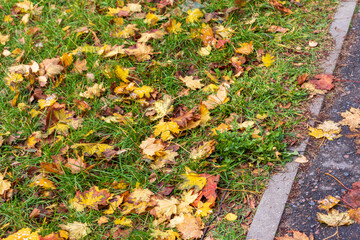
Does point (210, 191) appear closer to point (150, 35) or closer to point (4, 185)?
point (4, 185)

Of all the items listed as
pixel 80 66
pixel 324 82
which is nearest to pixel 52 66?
pixel 80 66

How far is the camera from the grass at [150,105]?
2.28 m

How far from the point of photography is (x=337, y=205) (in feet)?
6.74

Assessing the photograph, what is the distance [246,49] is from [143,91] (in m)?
0.94

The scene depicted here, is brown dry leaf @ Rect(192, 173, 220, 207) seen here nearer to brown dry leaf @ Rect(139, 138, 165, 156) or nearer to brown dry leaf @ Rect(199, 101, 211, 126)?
brown dry leaf @ Rect(139, 138, 165, 156)

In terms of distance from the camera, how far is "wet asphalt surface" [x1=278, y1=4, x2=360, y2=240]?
2.01m

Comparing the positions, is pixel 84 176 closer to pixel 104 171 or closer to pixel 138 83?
pixel 104 171

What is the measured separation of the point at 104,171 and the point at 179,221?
2.12 feet

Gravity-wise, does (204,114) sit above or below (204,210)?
above

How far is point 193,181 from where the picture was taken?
224cm

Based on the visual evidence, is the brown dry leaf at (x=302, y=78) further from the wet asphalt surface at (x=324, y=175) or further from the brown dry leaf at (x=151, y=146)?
the brown dry leaf at (x=151, y=146)

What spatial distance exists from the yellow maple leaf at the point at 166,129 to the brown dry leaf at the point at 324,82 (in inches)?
44.4

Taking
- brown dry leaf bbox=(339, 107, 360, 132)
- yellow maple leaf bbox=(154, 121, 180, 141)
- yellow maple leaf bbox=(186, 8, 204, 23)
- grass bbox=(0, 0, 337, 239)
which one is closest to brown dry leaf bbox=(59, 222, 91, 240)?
grass bbox=(0, 0, 337, 239)

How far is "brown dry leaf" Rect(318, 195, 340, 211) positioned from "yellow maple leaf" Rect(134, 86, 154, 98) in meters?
1.47
